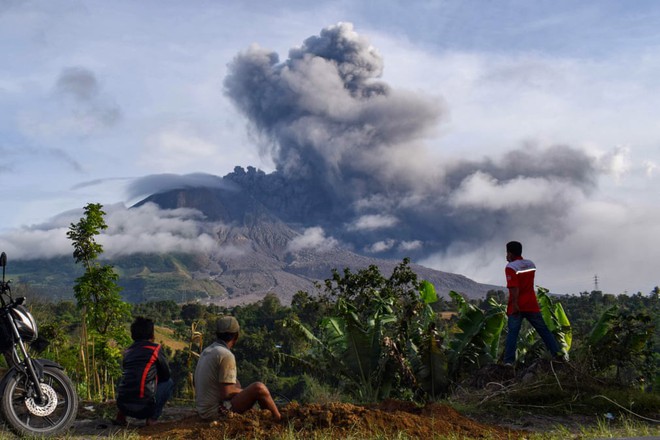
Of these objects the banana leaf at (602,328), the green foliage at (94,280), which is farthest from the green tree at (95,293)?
the banana leaf at (602,328)

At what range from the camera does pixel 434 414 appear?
6.86 meters

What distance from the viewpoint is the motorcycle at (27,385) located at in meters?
6.29

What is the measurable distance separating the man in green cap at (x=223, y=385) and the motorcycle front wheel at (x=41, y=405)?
4.25ft

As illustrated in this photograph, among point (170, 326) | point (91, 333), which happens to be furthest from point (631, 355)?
point (170, 326)

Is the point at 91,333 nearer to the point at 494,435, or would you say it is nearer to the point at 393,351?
the point at 393,351

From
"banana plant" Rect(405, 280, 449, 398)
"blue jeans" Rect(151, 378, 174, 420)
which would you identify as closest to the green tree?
"banana plant" Rect(405, 280, 449, 398)

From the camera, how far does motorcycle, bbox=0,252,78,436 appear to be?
6.29 metres

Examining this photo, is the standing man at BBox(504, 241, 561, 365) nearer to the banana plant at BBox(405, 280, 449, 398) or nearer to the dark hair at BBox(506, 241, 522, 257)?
the dark hair at BBox(506, 241, 522, 257)

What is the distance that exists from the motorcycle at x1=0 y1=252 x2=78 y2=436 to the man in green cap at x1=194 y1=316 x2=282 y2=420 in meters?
1.30

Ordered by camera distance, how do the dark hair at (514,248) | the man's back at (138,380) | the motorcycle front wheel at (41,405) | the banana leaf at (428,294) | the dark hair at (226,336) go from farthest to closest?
the banana leaf at (428,294)
the dark hair at (514,248)
the man's back at (138,380)
the dark hair at (226,336)
the motorcycle front wheel at (41,405)

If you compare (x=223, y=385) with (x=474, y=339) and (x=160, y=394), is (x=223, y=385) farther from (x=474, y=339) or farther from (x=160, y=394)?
(x=474, y=339)

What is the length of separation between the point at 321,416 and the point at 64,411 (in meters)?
2.58

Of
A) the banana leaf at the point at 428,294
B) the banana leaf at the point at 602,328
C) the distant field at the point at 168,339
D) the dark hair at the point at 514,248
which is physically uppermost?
the dark hair at the point at 514,248

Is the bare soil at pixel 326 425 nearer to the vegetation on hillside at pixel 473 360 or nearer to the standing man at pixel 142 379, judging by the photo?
the standing man at pixel 142 379
